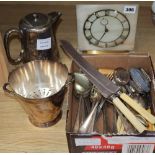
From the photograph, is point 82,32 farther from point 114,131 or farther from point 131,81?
point 114,131

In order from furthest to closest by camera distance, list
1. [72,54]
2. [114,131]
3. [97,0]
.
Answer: [97,0] → [72,54] → [114,131]

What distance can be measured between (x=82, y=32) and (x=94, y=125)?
279 mm

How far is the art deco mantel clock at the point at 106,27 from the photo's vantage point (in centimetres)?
82

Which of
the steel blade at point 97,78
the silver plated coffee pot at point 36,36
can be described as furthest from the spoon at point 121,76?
the silver plated coffee pot at point 36,36

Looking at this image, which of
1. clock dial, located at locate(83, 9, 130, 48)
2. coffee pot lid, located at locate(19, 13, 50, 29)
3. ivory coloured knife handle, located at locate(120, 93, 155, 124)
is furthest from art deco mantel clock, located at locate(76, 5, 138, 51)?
ivory coloured knife handle, located at locate(120, 93, 155, 124)

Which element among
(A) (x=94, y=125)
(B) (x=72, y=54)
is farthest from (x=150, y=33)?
(A) (x=94, y=125)

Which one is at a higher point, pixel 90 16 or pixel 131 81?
pixel 90 16

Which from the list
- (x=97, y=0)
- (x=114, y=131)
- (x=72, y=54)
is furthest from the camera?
(x=97, y=0)

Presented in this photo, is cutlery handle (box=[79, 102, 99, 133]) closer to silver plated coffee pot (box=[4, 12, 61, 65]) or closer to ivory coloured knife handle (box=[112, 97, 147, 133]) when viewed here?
ivory coloured knife handle (box=[112, 97, 147, 133])

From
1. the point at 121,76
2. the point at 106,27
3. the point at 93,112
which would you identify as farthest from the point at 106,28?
the point at 93,112

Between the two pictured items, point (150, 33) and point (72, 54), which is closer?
point (72, 54)

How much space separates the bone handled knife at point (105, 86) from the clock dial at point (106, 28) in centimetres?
10

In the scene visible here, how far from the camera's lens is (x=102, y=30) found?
853 mm

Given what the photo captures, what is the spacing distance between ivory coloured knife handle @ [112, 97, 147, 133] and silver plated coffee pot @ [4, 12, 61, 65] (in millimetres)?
231
